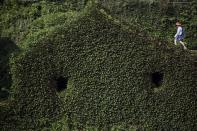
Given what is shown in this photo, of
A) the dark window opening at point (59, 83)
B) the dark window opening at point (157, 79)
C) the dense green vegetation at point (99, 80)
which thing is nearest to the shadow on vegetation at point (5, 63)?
the dense green vegetation at point (99, 80)

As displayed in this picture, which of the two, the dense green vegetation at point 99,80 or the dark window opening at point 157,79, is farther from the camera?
the dark window opening at point 157,79

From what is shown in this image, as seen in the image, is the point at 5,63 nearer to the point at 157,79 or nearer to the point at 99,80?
the point at 99,80

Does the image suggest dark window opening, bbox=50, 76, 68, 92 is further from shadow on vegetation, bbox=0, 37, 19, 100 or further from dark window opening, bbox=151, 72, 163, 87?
dark window opening, bbox=151, 72, 163, 87

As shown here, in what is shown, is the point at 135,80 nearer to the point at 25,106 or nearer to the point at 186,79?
the point at 186,79

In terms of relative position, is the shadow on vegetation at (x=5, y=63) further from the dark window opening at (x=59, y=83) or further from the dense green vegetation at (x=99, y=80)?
the dark window opening at (x=59, y=83)

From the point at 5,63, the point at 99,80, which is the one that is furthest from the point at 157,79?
the point at 5,63

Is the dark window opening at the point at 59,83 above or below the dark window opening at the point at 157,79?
below
